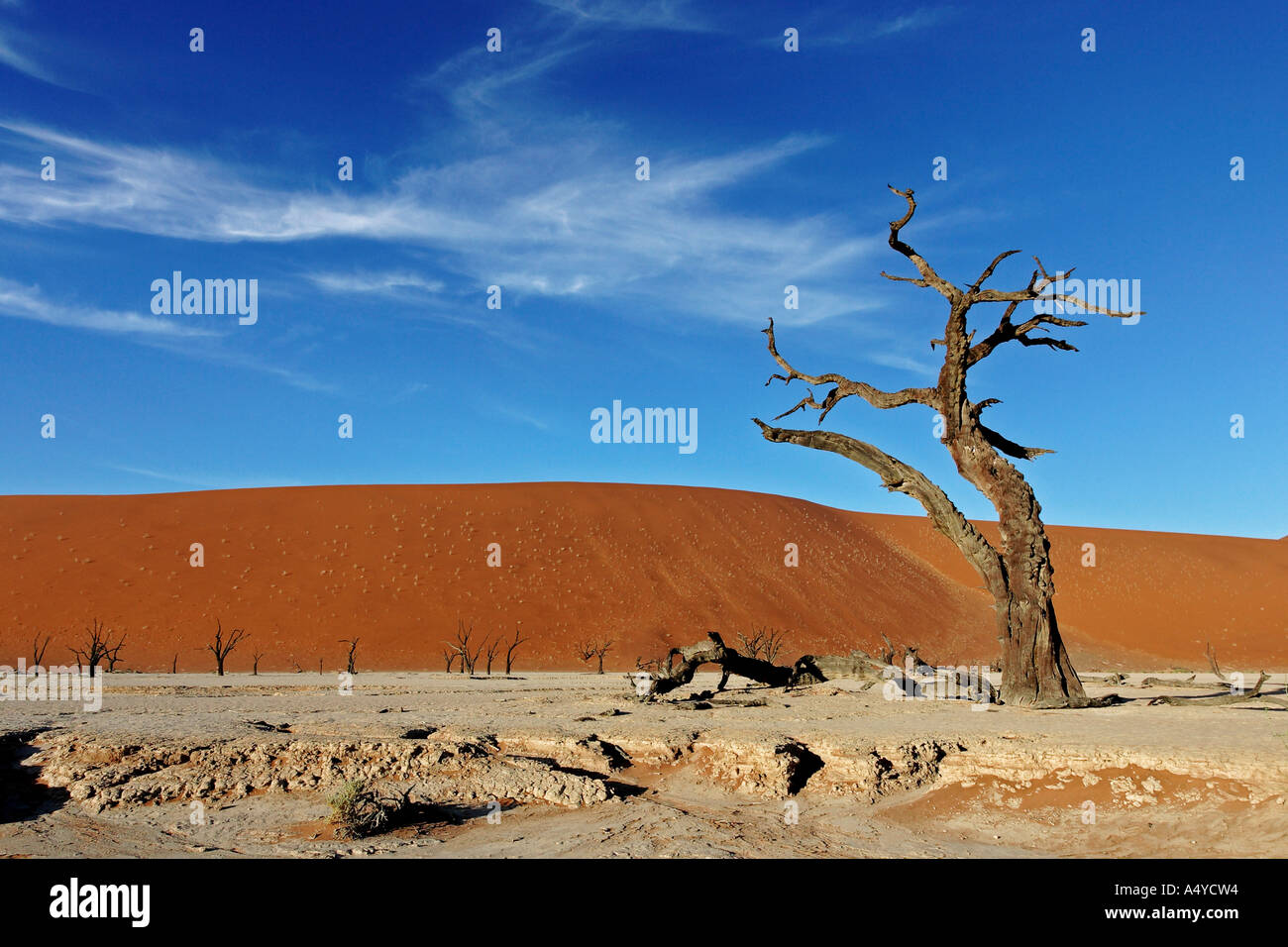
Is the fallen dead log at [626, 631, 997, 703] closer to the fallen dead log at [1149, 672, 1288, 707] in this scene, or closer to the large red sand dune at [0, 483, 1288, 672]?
the fallen dead log at [1149, 672, 1288, 707]

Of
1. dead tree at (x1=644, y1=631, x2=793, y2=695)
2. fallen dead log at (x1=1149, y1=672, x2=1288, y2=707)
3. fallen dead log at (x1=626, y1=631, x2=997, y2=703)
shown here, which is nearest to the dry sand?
fallen dead log at (x1=1149, y1=672, x2=1288, y2=707)

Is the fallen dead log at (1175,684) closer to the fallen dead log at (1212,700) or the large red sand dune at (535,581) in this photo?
the fallen dead log at (1212,700)

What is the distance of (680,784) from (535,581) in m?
43.3

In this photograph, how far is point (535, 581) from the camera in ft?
169

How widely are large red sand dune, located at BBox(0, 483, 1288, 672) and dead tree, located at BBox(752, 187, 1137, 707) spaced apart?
99.7ft

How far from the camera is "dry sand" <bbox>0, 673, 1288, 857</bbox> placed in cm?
702

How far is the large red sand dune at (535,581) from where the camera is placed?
43656 mm

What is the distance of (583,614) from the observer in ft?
157

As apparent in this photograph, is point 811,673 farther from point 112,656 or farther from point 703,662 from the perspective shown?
point 112,656

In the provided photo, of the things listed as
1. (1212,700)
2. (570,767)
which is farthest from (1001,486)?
(570,767)

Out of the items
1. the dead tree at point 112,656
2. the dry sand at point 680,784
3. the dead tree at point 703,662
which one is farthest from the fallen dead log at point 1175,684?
the dead tree at point 112,656
